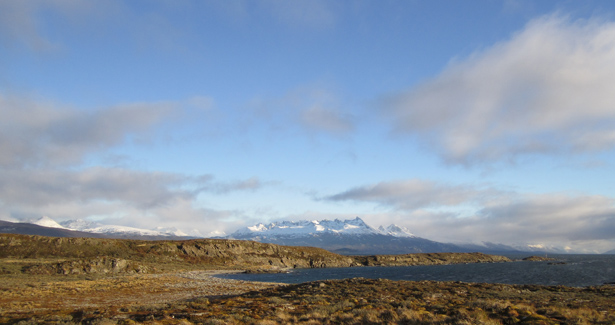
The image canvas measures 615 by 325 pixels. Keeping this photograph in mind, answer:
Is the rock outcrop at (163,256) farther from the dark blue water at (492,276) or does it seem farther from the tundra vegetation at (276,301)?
the dark blue water at (492,276)

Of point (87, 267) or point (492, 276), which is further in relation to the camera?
point (492, 276)

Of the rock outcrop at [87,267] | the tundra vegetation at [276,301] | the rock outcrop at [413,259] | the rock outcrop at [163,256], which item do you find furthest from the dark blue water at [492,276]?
the rock outcrop at [413,259]

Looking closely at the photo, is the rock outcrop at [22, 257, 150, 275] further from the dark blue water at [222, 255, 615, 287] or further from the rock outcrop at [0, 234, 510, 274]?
the dark blue water at [222, 255, 615, 287]

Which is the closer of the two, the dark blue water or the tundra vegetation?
the tundra vegetation

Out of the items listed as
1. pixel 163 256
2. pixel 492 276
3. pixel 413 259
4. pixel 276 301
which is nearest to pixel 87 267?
pixel 163 256

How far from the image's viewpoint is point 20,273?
5834cm

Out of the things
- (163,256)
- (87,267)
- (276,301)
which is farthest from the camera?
(163,256)

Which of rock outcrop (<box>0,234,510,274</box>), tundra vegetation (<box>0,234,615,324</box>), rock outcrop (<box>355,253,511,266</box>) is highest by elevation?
tundra vegetation (<box>0,234,615,324</box>)

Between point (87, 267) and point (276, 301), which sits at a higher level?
point (276, 301)

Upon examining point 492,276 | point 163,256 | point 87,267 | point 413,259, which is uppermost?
point 87,267

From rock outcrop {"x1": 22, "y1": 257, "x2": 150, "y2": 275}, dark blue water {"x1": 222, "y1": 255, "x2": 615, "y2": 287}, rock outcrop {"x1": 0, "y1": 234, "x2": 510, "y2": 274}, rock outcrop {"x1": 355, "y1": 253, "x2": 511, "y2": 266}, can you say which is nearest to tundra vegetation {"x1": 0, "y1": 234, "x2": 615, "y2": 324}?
rock outcrop {"x1": 22, "y1": 257, "x2": 150, "y2": 275}

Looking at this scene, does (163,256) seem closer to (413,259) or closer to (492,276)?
(492,276)

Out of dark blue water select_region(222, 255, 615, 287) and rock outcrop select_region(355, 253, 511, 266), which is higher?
dark blue water select_region(222, 255, 615, 287)

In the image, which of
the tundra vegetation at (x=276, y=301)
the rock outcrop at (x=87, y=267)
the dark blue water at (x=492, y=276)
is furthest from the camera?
the dark blue water at (x=492, y=276)
